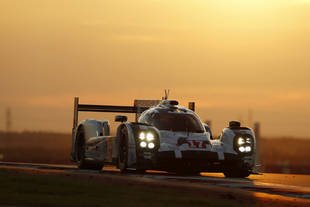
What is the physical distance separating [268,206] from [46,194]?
3.63 meters

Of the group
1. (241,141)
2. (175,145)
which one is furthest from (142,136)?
(241,141)

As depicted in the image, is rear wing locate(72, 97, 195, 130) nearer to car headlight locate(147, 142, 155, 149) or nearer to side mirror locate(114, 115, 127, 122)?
side mirror locate(114, 115, 127, 122)

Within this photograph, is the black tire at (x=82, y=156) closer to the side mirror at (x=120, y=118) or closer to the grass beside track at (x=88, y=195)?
the side mirror at (x=120, y=118)

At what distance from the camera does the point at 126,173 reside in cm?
2327

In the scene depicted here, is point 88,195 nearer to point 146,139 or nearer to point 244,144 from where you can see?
point 146,139

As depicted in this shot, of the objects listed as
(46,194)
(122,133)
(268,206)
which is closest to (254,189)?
(268,206)

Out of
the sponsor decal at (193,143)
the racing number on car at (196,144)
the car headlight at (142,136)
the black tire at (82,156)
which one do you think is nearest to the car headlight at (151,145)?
the car headlight at (142,136)

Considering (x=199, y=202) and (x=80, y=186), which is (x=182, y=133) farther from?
(x=199, y=202)

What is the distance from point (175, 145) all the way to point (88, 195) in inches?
272

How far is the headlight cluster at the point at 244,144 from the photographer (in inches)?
923

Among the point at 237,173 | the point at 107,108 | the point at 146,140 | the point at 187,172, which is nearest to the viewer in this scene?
the point at 146,140

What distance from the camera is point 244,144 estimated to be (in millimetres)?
23516

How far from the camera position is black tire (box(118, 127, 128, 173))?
23.0m

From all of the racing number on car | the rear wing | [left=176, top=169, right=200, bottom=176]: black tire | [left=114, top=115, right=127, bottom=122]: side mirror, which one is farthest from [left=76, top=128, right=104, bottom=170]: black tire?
the racing number on car
